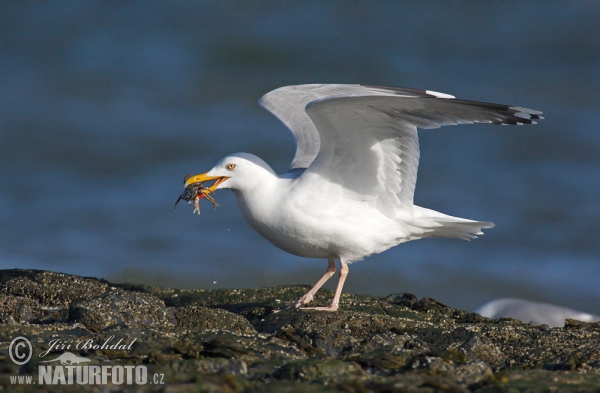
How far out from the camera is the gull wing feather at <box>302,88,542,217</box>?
584cm

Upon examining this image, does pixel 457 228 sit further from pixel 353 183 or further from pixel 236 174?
pixel 236 174

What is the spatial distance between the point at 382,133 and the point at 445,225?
42.2 inches

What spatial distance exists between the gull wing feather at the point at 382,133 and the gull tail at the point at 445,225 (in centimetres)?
16

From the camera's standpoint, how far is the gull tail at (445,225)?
22.1 ft

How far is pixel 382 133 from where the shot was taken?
6.26 metres

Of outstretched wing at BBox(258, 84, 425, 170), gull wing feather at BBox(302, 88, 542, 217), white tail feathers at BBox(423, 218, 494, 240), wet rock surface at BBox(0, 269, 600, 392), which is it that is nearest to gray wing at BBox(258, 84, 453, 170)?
outstretched wing at BBox(258, 84, 425, 170)

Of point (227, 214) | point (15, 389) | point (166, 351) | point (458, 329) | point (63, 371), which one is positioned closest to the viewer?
point (15, 389)

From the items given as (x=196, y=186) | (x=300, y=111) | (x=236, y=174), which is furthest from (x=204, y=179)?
(x=300, y=111)

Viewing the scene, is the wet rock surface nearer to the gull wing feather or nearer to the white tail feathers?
the white tail feathers

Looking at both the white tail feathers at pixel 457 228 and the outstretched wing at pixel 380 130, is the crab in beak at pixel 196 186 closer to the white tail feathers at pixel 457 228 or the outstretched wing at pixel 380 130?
the outstretched wing at pixel 380 130

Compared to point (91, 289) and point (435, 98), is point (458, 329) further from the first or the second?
point (91, 289)

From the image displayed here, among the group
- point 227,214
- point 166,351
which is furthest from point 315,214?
point 227,214

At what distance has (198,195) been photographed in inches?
255

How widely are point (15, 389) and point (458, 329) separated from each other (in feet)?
9.70
